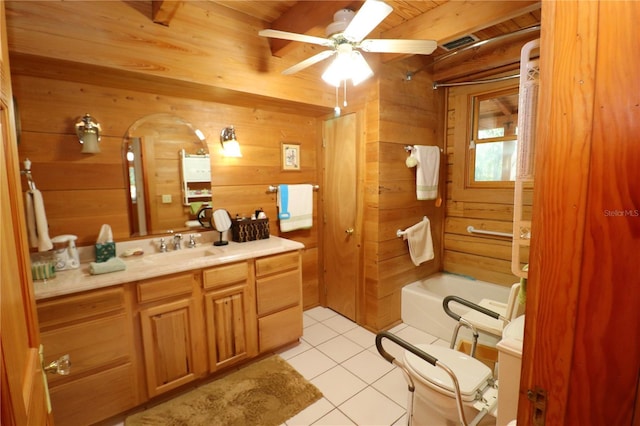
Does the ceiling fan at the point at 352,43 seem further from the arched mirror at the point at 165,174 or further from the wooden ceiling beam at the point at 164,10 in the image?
the arched mirror at the point at 165,174

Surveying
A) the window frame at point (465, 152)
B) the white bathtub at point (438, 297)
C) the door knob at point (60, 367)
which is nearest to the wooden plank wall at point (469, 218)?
the window frame at point (465, 152)

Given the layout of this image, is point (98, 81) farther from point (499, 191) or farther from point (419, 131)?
point (499, 191)

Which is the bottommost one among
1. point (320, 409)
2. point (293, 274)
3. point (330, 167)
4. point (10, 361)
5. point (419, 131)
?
point (320, 409)

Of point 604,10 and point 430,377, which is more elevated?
point 604,10

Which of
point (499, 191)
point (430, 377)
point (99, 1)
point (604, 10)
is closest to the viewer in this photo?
point (604, 10)

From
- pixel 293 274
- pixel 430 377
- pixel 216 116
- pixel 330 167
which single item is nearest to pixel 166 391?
pixel 293 274

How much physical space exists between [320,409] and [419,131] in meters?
2.37

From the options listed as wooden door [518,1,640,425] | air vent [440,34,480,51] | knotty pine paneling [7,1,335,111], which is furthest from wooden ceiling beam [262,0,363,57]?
wooden door [518,1,640,425]

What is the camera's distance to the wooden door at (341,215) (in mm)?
2715

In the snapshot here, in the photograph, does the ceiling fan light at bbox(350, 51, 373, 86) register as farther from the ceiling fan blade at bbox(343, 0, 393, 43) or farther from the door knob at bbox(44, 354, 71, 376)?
the door knob at bbox(44, 354, 71, 376)

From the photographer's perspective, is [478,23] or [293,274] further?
[293,274]

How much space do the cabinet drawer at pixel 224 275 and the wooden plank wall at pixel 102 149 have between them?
0.68 meters

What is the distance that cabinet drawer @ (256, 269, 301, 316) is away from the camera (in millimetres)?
2211

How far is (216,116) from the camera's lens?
241 cm
